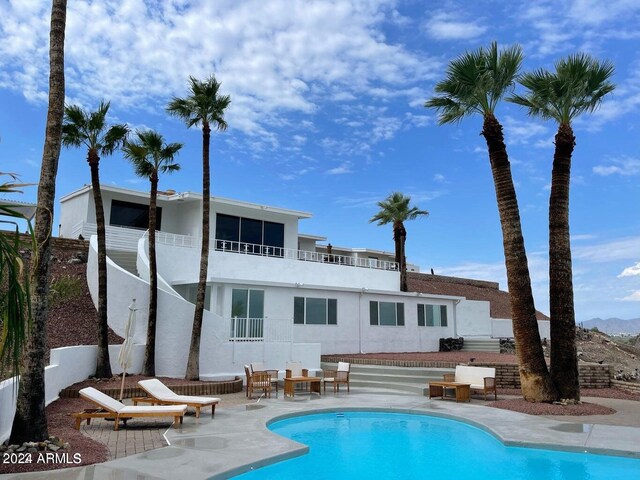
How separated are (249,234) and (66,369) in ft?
51.1

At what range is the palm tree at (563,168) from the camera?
13328mm

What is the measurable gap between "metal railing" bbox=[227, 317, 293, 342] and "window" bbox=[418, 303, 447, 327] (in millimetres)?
9232

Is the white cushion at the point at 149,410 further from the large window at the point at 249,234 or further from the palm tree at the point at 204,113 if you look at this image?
the large window at the point at 249,234

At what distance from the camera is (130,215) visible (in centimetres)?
2712

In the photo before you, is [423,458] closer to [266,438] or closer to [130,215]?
[266,438]

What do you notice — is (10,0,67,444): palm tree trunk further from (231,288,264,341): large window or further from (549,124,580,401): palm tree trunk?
(549,124,580,401): palm tree trunk

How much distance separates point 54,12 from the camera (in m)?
9.01

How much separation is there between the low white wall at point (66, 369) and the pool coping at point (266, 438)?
7.09 ft

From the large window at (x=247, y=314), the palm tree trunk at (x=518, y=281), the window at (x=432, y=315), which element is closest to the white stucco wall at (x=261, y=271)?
the large window at (x=247, y=314)

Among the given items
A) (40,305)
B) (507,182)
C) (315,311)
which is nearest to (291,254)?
(315,311)

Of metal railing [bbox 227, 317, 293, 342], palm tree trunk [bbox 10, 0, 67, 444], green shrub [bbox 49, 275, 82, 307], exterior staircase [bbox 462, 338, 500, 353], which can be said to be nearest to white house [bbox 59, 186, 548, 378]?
metal railing [bbox 227, 317, 293, 342]

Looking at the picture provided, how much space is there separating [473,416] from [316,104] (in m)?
17.6

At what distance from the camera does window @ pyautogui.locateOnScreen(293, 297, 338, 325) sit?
70.1 feet

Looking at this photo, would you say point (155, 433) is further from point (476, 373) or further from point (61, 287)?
point (61, 287)
